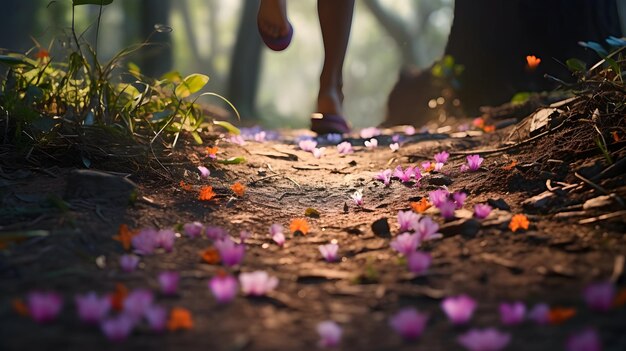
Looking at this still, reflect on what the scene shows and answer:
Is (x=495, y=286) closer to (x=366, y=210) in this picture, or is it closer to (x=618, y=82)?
(x=366, y=210)

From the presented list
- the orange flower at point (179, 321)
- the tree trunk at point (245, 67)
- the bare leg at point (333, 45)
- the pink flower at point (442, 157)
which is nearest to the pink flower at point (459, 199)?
the pink flower at point (442, 157)

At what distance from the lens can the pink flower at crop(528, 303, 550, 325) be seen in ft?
3.74

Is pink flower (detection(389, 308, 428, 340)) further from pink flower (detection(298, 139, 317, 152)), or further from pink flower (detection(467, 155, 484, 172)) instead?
pink flower (detection(298, 139, 317, 152))

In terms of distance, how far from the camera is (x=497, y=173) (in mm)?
2344

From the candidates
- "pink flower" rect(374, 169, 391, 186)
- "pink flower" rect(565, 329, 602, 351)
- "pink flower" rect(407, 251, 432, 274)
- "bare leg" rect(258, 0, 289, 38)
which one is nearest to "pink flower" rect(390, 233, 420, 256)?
"pink flower" rect(407, 251, 432, 274)

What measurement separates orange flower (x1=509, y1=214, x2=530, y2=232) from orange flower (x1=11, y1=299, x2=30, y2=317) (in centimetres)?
132

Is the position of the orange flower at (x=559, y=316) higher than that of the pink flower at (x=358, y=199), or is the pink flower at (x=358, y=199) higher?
the pink flower at (x=358, y=199)

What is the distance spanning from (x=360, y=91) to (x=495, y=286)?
40.8 meters

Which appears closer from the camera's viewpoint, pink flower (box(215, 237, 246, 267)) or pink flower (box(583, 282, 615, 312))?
pink flower (box(583, 282, 615, 312))

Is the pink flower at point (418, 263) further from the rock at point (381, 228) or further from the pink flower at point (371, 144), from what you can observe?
the pink flower at point (371, 144)

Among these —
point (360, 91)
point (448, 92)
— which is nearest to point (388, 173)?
point (448, 92)

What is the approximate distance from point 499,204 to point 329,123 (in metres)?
2.37

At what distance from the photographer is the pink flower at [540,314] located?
114 cm

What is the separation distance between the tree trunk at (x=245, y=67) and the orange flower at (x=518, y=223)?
10.1m
